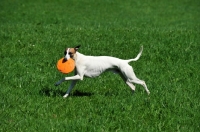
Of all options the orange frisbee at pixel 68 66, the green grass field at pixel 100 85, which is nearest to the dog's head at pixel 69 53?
the orange frisbee at pixel 68 66

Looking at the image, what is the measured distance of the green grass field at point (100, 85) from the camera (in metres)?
8.30

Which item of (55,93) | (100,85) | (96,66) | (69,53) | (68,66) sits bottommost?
(100,85)

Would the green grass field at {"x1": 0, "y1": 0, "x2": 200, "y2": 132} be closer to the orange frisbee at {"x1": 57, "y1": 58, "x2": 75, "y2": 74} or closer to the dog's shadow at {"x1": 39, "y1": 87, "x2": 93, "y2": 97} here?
the dog's shadow at {"x1": 39, "y1": 87, "x2": 93, "y2": 97}

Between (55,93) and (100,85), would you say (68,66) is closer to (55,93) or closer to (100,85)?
(55,93)

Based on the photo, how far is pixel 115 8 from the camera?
36.2 meters

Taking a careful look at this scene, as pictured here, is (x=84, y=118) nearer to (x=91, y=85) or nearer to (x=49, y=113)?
(x=49, y=113)

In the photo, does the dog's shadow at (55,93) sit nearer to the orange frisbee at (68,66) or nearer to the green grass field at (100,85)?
the green grass field at (100,85)

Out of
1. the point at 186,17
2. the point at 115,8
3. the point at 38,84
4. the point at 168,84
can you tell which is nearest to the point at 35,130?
the point at 38,84

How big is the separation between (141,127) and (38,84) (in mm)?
3784

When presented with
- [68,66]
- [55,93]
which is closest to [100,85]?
[55,93]

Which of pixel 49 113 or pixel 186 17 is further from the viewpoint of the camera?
pixel 186 17

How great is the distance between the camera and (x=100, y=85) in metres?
11.3

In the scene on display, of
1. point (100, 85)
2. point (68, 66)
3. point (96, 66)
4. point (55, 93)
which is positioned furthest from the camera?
point (100, 85)

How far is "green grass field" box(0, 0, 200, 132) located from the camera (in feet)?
27.2
